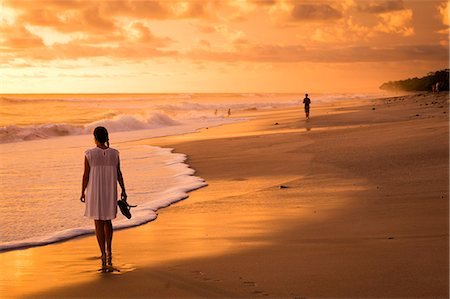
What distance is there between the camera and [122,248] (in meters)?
8.39

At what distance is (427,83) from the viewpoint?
114 metres

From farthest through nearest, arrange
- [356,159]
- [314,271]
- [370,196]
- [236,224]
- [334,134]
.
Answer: [334,134] < [356,159] < [370,196] < [236,224] < [314,271]

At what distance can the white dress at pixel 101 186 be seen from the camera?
7.59 metres

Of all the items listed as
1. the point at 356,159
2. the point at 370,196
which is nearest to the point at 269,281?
the point at 370,196

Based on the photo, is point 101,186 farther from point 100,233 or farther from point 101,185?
point 100,233

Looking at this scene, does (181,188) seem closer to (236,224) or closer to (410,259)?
(236,224)

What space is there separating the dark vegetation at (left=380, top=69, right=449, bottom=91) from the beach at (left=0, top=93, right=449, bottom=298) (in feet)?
215

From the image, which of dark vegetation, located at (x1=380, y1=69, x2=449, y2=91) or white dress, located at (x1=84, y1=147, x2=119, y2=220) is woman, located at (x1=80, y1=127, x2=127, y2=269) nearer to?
white dress, located at (x1=84, y1=147, x2=119, y2=220)

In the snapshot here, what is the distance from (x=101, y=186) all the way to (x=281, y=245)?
94.7 inches

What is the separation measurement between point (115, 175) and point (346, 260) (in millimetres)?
2998

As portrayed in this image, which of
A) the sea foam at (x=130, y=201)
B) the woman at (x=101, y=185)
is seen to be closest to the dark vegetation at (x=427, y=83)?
the sea foam at (x=130, y=201)

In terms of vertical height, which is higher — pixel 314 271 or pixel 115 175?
pixel 115 175

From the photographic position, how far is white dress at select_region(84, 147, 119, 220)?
759cm

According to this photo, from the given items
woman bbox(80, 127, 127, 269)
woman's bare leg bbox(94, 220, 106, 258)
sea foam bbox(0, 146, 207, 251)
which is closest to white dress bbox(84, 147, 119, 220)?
woman bbox(80, 127, 127, 269)
